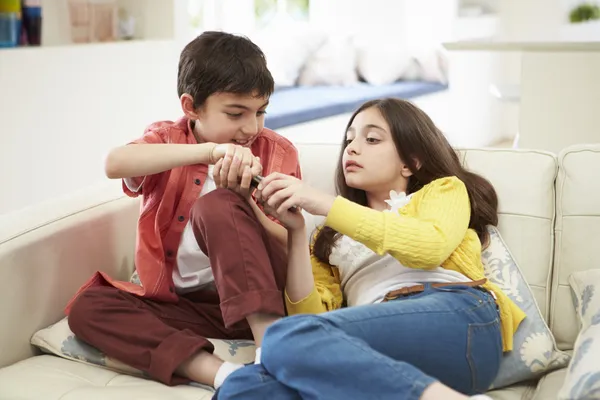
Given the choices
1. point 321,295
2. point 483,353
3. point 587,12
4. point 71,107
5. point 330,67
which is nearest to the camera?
point 483,353

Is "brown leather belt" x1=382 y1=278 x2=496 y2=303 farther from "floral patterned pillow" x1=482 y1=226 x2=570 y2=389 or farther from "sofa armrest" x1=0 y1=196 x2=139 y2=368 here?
"sofa armrest" x1=0 y1=196 x2=139 y2=368

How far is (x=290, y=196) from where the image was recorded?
1603 mm

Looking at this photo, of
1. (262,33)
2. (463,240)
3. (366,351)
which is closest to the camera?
(366,351)

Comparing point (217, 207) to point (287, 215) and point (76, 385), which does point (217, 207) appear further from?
point (76, 385)

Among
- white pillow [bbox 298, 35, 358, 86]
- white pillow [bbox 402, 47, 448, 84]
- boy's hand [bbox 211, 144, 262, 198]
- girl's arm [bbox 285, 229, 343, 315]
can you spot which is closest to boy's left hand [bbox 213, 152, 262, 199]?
boy's hand [bbox 211, 144, 262, 198]

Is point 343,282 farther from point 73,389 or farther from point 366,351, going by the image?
point 73,389

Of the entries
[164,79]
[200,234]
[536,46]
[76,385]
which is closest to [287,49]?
[164,79]

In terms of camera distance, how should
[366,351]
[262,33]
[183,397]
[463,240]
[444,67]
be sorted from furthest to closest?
[444,67], [262,33], [463,240], [183,397], [366,351]

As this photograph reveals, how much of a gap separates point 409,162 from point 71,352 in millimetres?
791

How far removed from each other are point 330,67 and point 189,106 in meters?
3.51

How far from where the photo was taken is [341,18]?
5973 millimetres

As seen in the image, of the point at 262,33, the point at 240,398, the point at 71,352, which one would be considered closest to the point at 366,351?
the point at 240,398

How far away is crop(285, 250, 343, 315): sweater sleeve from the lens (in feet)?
5.57

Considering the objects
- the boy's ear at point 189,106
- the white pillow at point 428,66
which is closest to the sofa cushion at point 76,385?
the boy's ear at point 189,106
